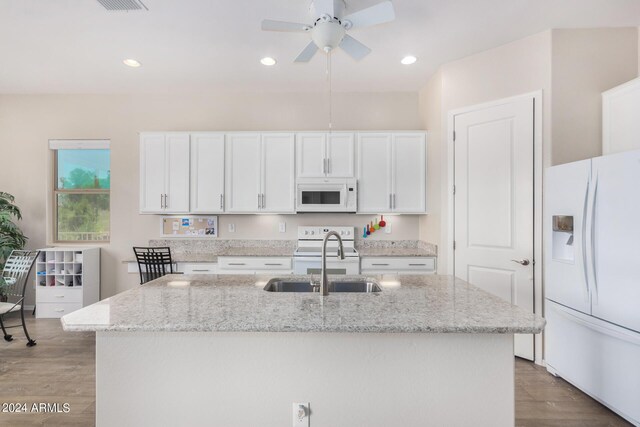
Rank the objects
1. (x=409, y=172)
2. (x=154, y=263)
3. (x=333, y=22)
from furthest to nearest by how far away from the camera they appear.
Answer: (x=409, y=172)
(x=154, y=263)
(x=333, y=22)

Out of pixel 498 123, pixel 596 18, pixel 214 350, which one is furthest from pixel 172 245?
pixel 596 18

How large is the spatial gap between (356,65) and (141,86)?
2665 millimetres

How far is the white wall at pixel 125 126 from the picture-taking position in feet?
13.6

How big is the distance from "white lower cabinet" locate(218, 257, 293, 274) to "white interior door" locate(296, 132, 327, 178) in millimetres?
1039

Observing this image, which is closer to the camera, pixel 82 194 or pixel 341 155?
pixel 341 155

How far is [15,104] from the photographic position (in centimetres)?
415

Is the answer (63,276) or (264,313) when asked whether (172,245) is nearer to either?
(63,276)

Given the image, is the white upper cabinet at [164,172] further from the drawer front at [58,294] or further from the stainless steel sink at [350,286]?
the stainless steel sink at [350,286]

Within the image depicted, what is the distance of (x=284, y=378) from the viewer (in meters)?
1.36

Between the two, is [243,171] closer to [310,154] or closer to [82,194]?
[310,154]

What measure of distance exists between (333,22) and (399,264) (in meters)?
2.47

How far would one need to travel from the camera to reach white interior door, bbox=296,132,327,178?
378cm

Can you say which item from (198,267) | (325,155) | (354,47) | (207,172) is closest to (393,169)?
(325,155)

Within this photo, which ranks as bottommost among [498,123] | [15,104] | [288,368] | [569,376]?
[569,376]
